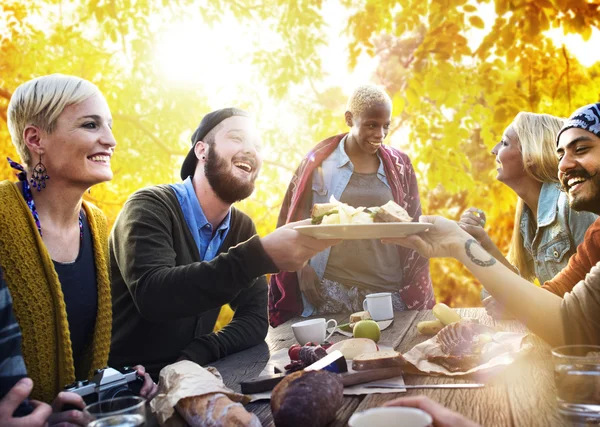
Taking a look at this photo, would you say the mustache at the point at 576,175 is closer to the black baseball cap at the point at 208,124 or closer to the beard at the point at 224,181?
the beard at the point at 224,181

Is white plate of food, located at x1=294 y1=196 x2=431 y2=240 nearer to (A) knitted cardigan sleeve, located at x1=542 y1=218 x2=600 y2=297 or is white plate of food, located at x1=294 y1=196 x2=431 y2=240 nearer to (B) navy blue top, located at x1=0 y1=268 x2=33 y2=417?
(A) knitted cardigan sleeve, located at x1=542 y1=218 x2=600 y2=297

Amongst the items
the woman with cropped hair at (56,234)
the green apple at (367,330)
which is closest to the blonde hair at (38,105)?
the woman with cropped hair at (56,234)

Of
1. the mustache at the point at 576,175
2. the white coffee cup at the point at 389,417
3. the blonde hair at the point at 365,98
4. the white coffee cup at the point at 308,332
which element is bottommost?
the white coffee cup at the point at 308,332

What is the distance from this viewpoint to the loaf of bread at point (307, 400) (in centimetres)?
133

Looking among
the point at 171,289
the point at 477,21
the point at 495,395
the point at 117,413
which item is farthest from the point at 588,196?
the point at 477,21

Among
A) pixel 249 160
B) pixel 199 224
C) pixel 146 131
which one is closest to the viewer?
pixel 199 224

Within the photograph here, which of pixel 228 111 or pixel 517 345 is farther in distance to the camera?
pixel 228 111

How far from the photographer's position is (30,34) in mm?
7348

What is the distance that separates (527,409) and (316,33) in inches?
269

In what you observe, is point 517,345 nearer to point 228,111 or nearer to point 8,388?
point 8,388

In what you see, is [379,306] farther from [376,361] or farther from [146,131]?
[146,131]

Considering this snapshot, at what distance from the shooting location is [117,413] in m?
1.17

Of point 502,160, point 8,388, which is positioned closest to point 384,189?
point 502,160

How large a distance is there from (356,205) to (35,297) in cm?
242
